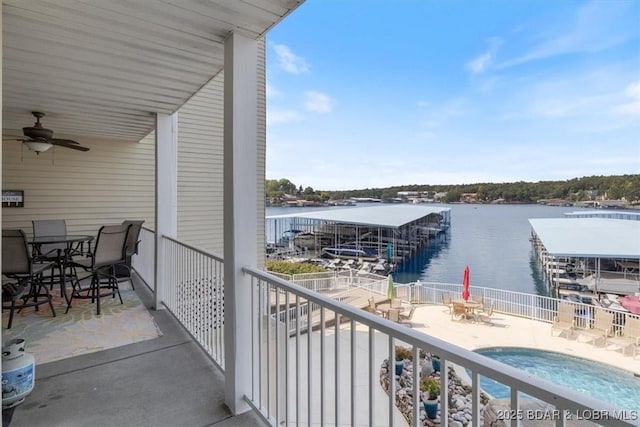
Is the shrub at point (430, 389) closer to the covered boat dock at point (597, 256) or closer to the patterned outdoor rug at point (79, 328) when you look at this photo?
the patterned outdoor rug at point (79, 328)

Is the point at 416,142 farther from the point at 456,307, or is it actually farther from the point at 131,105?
the point at 131,105

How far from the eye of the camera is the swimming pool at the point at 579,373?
8012 millimetres

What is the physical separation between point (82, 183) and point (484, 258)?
92.0ft

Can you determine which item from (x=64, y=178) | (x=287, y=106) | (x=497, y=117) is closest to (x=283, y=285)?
(x=64, y=178)

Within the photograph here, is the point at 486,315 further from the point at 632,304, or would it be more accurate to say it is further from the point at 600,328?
the point at 632,304

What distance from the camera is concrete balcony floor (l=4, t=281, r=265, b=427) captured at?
213 cm

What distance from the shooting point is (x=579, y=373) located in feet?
29.3

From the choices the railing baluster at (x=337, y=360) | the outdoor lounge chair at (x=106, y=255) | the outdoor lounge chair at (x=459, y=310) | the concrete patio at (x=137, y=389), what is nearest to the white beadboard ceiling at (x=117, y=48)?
the outdoor lounge chair at (x=106, y=255)

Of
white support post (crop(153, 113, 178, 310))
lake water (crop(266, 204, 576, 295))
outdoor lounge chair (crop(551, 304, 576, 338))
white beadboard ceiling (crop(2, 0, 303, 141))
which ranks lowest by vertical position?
lake water (crop(266, 204, 576, 295))

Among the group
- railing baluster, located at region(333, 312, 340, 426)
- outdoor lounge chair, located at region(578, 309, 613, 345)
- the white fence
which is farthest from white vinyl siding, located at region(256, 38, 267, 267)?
outdoor lounge chair, located at region(578, 309, 613, 345)

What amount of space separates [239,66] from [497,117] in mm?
40852

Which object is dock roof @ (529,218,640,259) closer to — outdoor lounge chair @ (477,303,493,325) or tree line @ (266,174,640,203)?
outdoor lounge chair @ (477,303,493,325)

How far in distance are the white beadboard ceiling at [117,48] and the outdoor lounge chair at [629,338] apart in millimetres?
12815

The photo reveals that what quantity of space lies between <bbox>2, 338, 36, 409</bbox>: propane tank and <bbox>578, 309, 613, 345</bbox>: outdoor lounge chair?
517 inches
